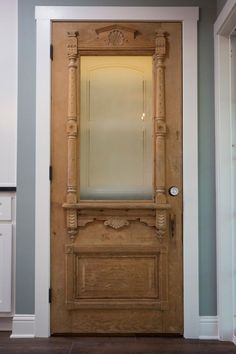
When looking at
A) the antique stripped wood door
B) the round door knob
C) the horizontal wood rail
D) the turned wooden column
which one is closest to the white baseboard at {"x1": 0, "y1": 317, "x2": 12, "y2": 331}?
the antique stripped wood door

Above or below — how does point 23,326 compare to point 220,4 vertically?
below

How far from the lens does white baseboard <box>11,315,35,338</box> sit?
2695 millimetres

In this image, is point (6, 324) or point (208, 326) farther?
point (6, 324)

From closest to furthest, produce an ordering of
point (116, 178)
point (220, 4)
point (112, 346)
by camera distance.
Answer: point (112, 346) < point (220, 4) < point (116, 178)

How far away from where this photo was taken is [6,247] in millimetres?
2793

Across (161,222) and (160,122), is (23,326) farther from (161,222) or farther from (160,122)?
(160,122)

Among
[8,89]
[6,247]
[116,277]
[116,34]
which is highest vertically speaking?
[116,34]

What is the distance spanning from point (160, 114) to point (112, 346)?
1.66 metres

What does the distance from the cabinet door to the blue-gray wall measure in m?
0.10

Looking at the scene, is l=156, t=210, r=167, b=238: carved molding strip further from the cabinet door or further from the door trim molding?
the cabinet door

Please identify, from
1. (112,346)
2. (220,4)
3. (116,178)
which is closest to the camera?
(112,346)

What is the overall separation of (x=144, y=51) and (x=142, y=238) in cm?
138

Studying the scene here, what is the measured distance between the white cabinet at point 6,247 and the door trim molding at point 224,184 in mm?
1521

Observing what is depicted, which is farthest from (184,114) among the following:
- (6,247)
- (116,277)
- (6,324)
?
(6,324)
